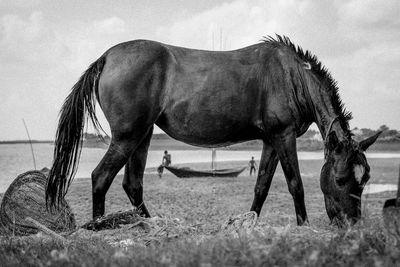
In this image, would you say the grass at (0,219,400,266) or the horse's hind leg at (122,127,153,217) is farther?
the horse's hind leg at (122,127,153,217)

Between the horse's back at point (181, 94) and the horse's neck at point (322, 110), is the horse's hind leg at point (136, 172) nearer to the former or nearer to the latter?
the horse's back at point (181, 94)

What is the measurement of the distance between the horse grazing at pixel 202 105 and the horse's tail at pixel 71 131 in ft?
0.04

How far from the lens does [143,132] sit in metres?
4.82

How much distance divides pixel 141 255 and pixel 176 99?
2.67 m

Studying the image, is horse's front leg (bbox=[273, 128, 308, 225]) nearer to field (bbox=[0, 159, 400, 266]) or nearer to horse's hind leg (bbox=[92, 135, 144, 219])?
field (bbox=[0, 159, 400, 266])

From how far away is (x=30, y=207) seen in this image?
5551 mm

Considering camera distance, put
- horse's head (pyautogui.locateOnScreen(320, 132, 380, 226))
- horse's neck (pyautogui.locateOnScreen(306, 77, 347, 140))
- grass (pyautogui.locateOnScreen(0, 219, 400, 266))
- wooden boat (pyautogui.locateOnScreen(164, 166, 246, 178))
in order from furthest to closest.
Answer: wooden boat (pyautogui.locateOnScreen(164, 166, 246, 178)) < horse's neck (pyautogui.locateOnScreen(306, 77, 347, 140)) < horse's head (pyautogui.locateOnScreen(320, 132, 380, 226)) < grass (pyautogui.locateOnScreen(0, 219, 400, 266))

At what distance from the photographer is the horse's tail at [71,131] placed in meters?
4.86

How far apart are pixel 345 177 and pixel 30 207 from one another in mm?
4049

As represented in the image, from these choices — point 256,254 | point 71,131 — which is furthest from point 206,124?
point 256,254

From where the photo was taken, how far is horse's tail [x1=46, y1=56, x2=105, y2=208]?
486cm

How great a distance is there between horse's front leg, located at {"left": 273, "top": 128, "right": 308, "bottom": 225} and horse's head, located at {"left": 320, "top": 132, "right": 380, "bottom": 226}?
36 centimetres

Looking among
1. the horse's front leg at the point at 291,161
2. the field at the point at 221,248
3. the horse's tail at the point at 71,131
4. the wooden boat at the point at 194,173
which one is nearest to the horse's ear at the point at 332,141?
the horse's front leg at the point at 291,161

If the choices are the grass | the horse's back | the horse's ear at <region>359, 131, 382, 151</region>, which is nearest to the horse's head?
the horse's ear at <region>359, 131, 382, 151</region>
